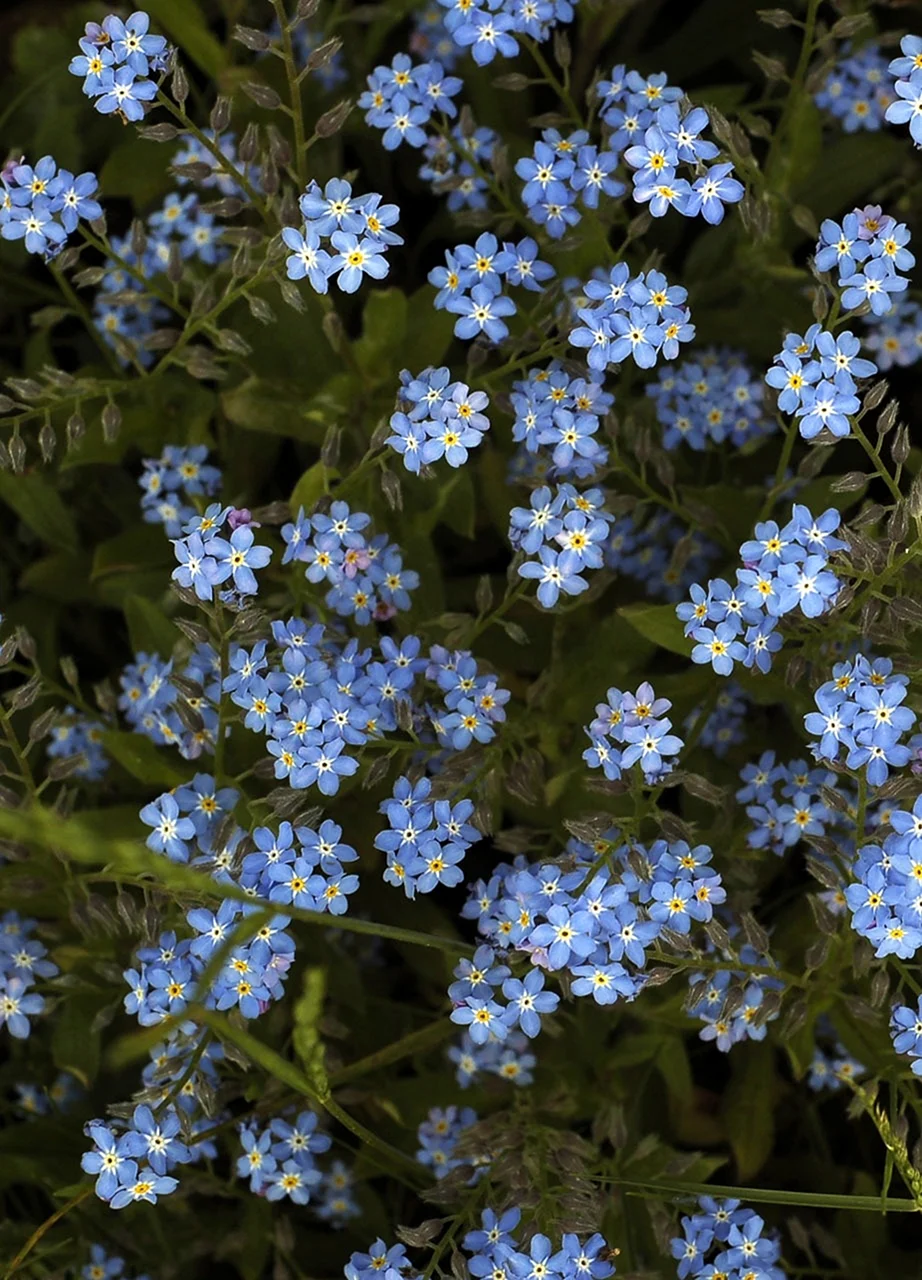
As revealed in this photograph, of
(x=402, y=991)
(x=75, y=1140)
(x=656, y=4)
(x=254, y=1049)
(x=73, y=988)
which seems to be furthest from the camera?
Result: (x=656, y=4)

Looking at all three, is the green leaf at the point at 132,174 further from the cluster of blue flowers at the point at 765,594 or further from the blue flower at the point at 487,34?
the cluster of blue flowers at the point at 765,594

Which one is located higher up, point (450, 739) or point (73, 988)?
point (450, 739)

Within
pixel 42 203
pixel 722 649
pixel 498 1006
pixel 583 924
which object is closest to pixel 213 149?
pixel 42 203

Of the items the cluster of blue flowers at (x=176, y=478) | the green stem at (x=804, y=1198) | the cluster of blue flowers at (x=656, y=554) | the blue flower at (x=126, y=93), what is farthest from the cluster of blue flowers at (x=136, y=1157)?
the blue flower at (x=126, y=93)

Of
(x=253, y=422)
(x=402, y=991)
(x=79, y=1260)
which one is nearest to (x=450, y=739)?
(x=253, y=422)

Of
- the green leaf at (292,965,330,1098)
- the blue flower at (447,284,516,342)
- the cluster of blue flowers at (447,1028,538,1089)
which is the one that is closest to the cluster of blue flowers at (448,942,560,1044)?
the green leaf at (292,965,330,1098)

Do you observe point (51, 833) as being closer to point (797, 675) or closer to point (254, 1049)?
point (254, 1049)
